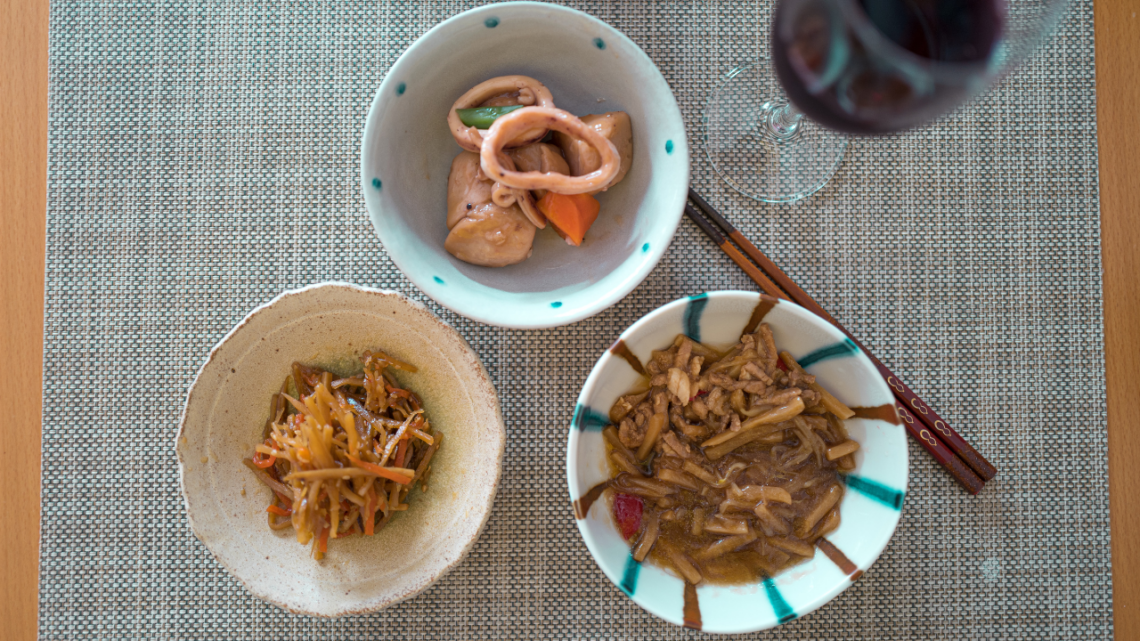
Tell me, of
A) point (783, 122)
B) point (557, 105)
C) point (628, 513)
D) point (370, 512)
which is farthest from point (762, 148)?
point (370, 512)

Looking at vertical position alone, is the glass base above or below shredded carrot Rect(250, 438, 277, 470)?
above

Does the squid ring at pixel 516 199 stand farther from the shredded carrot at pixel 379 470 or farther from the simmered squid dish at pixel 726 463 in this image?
the shredded carrot at pixel 379 470

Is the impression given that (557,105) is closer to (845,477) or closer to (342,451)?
(342,451)

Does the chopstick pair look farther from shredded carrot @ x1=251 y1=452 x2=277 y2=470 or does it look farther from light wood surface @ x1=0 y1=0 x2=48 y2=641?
light wood surface @ x1=0 y1=0 x2=48 y2=641

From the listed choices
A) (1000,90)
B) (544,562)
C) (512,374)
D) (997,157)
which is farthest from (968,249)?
(544,562)

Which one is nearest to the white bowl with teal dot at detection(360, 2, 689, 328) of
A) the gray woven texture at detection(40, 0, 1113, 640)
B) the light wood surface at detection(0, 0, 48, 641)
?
the gray woven texture at detection(40, 0, 1113, 640)

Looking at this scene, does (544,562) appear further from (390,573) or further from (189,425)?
(189,425)

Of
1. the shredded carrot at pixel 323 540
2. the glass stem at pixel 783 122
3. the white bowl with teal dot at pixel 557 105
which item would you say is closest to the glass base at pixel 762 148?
the glass stem at pixel 783 122
